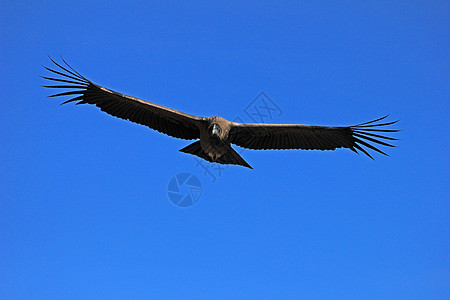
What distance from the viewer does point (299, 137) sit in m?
12.1

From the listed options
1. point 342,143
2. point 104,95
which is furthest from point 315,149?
point 104,95

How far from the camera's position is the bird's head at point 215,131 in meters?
11.0

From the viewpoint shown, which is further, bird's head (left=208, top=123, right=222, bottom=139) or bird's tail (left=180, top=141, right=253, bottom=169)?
bird's tail (left=180, top=141, right=253, bottom=169)

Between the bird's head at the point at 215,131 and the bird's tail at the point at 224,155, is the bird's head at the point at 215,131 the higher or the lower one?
the higher one

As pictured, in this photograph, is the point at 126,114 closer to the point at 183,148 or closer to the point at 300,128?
the point at 183,148

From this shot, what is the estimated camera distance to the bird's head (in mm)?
10953

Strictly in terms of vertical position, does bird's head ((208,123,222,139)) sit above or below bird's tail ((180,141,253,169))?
above

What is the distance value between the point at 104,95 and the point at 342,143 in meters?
6.46

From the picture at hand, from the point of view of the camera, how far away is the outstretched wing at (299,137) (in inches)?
453

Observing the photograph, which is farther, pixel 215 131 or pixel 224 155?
pixel 224 155

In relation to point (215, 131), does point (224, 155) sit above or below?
below

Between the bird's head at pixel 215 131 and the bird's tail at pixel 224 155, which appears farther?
the bird's tail at pixel 224 155

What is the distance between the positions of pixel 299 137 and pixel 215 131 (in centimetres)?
254

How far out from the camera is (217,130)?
1102 cm
